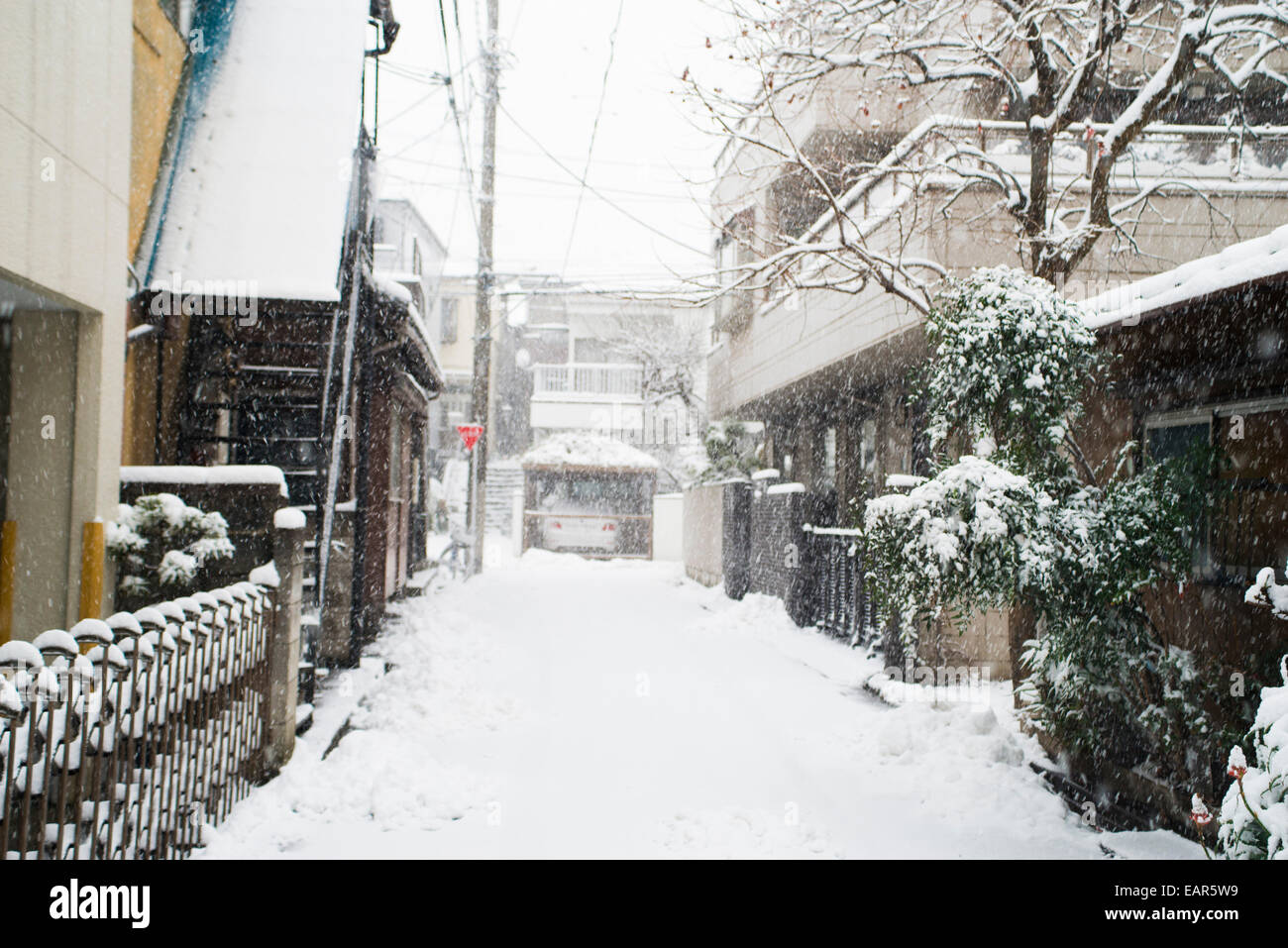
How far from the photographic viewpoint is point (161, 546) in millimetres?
5746

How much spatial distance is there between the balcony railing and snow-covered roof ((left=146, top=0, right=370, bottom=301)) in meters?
21.3

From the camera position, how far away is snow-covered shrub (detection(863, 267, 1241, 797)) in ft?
15.2

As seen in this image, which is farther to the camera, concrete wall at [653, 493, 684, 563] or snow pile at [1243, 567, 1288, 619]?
concrete wall at [653, 493, 684, 563]

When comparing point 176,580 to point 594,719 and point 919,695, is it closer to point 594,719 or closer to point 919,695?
point 594,719

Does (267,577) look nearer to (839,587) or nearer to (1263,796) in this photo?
(1263,796)

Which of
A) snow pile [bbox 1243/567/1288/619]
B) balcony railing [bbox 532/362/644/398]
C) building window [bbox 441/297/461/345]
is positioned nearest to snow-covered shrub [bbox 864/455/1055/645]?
snow pile [bbox 1243/567/1288/619]

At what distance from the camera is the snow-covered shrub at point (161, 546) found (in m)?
5.59

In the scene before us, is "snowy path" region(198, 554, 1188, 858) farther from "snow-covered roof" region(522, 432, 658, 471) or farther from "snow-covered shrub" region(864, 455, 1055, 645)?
"snow-covered roof" region(522, 432, 658, 471)

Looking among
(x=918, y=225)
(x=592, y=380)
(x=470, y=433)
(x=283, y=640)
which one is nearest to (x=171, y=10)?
(x=283, y=640)

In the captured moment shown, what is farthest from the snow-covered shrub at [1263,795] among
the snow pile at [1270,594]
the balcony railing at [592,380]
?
the balcony railing at [592,380]

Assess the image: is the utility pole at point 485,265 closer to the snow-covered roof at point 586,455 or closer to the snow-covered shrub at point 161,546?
the snow-covered roof at point 586,455

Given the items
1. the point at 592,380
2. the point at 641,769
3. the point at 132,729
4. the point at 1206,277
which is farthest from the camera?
the point at 592,380

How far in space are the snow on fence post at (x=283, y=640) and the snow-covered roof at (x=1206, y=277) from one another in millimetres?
5088

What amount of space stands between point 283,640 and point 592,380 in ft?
84.0
